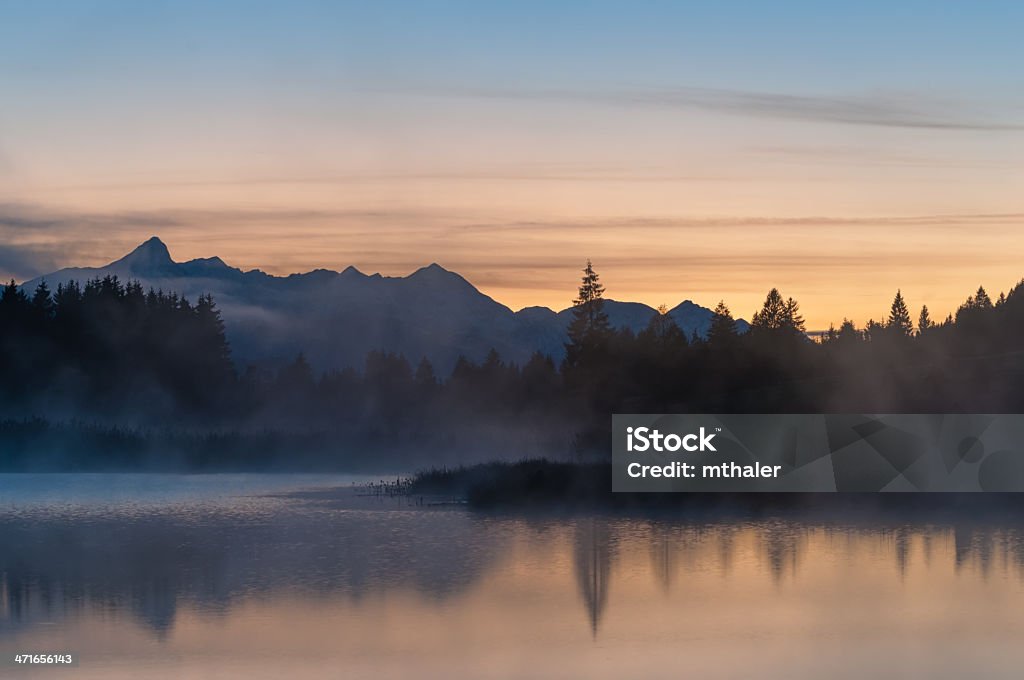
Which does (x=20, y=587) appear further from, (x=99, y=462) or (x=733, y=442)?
(x=99, y=462)

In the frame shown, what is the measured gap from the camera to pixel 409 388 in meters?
177

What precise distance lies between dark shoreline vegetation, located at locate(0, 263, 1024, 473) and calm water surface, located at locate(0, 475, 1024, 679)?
2303 centimetres

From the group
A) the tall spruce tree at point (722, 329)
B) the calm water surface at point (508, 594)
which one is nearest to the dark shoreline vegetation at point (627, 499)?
the calm water surface at point (508, 594)

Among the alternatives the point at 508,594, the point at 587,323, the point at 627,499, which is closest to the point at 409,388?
the point at 587,323

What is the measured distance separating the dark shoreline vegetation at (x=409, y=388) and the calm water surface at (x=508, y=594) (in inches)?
907

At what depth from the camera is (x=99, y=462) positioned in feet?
299

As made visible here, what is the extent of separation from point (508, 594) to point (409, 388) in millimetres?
141336

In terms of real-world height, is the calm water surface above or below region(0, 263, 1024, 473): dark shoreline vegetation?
below

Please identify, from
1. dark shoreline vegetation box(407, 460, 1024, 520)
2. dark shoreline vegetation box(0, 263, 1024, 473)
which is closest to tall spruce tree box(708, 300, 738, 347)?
dark shoreline vegetation box(0, 263, 1024, 473)

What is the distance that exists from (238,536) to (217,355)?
117495 mm

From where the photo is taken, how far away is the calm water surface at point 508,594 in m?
28.0

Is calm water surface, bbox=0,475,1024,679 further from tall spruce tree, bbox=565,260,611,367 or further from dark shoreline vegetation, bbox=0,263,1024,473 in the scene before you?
tall spruce tree, bbox=565,260,611,367

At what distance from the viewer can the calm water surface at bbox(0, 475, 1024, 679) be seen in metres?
28.0

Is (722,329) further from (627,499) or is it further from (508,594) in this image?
(508,594)
